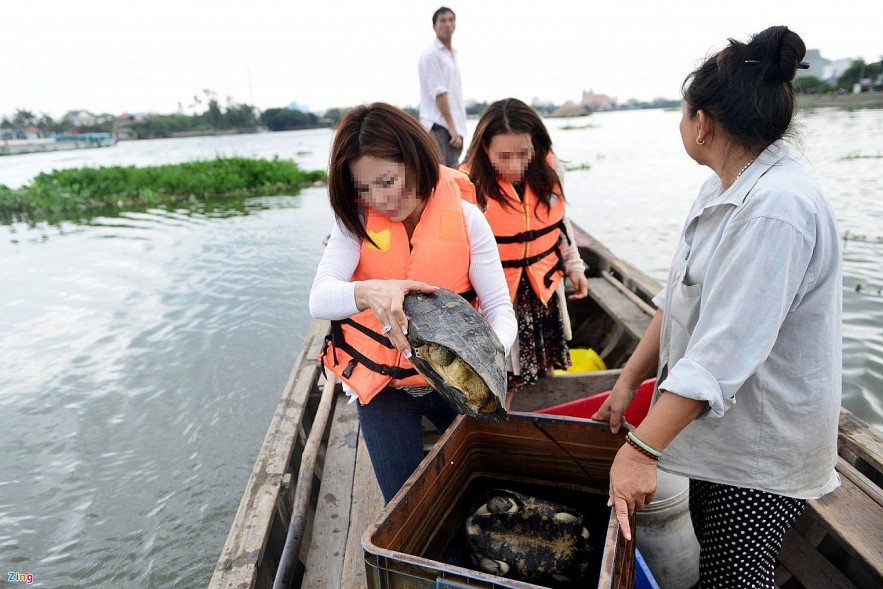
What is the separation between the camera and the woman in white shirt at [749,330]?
114 cm

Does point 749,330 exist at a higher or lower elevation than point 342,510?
higher

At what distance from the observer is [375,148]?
4.91ft

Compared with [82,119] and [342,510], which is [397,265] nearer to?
[342,510]

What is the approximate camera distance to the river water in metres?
3.94

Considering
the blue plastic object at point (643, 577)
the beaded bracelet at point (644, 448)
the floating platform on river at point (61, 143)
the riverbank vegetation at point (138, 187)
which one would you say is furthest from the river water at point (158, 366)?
the floating platform on river at point (61, 143)

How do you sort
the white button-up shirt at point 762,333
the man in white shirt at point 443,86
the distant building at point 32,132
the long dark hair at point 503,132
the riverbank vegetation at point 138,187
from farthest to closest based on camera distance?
the distant building at point 32,132
the riverbank vegetation at point 138,187
the man in white shirt at point 443,86
the long dark hair at point 503,132
the white button-up shirt at point 762,333

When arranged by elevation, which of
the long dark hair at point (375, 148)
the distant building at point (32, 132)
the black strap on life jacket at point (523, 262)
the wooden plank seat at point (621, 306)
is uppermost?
the distant building at point (32, 132)

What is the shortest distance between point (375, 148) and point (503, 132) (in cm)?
118

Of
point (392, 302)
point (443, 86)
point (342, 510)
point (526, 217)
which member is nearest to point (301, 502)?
point (342, 510)

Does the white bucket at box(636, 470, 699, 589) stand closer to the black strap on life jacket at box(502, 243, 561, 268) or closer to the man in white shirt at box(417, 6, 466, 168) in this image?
the black strap on life jacket at box(502, 243, 561, 268)

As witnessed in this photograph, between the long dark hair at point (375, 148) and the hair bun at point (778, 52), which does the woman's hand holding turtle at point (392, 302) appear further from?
the hair bun at point (778, 52)

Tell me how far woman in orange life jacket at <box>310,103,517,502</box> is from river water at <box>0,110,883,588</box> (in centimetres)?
97

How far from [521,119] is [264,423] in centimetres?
411

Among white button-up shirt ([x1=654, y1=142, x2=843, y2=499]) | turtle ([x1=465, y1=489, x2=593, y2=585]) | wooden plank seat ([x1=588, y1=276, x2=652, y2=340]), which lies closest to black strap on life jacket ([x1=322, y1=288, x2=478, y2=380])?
turtle ([x1=465, y1=489, x2=593, y2=585])
